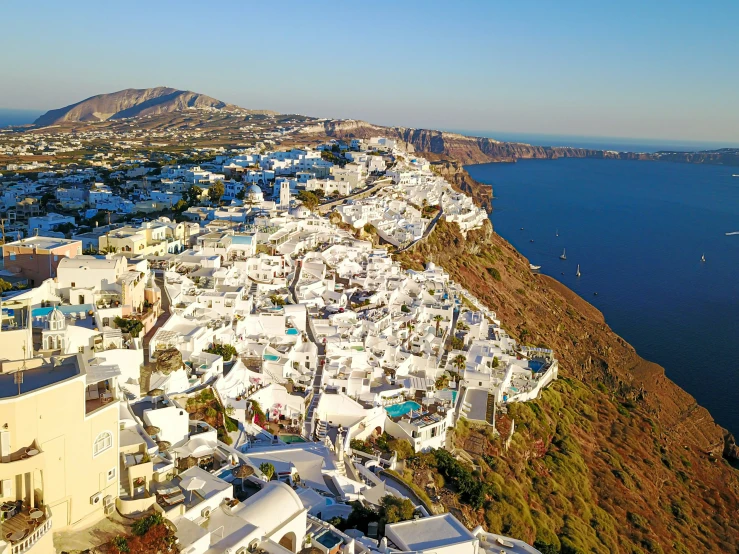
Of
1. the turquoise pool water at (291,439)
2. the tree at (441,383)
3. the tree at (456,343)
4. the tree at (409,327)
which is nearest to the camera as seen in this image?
the turquoise pool water at (291,439)

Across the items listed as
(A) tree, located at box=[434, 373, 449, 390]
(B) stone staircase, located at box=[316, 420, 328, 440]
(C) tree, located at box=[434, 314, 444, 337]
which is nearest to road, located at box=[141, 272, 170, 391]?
(B) stone staircase, located at box=[316, 420, 328, 440]

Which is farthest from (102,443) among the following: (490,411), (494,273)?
(494,273)

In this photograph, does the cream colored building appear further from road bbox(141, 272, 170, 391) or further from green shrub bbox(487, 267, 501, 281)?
green shrub bbox(487, 267, 501, 281)

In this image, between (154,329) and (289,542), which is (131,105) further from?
(289,542)

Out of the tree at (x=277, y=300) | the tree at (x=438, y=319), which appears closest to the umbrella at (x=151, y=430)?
the tree at (x=277, y=300)

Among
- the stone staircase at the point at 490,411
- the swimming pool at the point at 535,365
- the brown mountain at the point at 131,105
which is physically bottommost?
the swimming pool at the point at 535,365

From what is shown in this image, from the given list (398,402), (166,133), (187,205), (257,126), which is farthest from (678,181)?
(398,402)

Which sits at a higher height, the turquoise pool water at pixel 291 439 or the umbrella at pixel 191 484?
the umbrella at pixel 191 484

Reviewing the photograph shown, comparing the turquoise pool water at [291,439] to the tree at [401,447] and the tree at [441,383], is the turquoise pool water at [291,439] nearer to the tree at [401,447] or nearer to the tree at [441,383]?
the tree at [401,447]
